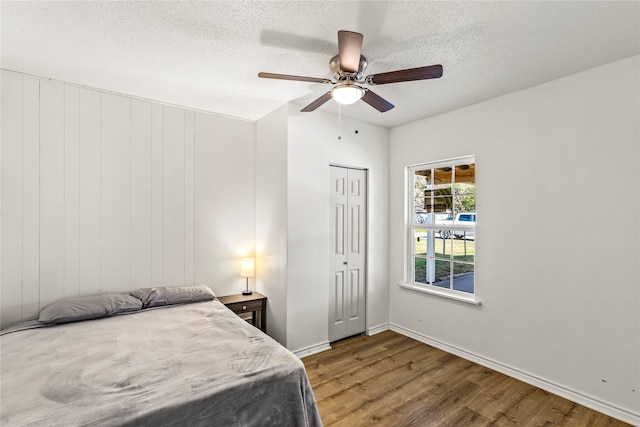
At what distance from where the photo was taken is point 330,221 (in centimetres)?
357

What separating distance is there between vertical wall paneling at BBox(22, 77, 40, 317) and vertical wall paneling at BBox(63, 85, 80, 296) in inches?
7.4

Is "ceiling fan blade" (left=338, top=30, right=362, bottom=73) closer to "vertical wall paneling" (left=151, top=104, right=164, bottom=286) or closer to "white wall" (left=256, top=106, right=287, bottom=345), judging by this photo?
"white wall" (left=256, top=106, right=287, bottom=345)

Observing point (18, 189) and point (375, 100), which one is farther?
Answer: point (18, 189)

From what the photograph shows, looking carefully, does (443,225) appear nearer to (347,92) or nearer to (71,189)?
(347,92)

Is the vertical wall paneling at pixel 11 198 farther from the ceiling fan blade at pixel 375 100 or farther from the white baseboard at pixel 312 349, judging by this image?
the ceiling fan blade at pixel 375 100

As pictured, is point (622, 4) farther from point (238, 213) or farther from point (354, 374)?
point (238, 213)

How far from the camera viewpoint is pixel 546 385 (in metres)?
2.63

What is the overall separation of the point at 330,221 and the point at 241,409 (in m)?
2.29

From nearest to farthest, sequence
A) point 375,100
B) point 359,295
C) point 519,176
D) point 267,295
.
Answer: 1. point 375,100
2. point 519,176
3. point 267,295
4. point 359,295

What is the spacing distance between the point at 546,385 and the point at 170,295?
11.5ft

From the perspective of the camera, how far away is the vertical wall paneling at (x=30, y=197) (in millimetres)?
2572

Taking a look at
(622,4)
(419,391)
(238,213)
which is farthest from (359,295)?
(622,4)

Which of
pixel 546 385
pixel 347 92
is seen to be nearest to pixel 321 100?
pixel 347 92

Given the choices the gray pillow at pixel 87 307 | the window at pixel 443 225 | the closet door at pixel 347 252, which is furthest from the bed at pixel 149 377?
the window at pixel 443 225
